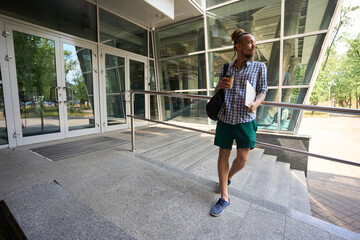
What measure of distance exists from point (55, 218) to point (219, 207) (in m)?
1.25

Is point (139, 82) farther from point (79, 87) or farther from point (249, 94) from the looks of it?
point (249, 94)

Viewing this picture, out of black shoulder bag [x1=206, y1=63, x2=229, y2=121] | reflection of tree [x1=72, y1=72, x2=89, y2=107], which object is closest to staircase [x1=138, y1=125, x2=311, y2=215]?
black shoulder bag [x1=206, y1=63, x2=229, y2=121]

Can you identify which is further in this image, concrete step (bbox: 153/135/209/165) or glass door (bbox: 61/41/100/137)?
glass door (bbox: 61/41/100/137)

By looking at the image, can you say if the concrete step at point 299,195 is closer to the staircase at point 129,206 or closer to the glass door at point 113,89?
the staircase at point 129,206

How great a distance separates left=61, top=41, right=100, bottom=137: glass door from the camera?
4211mm

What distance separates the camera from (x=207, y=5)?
580 centimetres

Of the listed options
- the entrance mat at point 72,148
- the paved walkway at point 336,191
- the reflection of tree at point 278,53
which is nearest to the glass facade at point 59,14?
the entrance mat at point 72,148

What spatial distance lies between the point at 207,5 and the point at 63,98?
194 inches

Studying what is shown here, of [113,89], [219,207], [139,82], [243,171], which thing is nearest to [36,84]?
[113,89]

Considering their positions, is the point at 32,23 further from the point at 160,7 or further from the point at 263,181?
the point at 263,181

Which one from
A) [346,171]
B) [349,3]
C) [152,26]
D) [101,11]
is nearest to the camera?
[101,11]

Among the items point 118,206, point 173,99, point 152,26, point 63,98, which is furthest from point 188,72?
point 118,206

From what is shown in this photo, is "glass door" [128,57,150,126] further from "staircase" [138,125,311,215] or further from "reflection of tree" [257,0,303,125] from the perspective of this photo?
"reflection of tree" [257,0,303,125]

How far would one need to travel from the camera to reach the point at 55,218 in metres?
1.36
